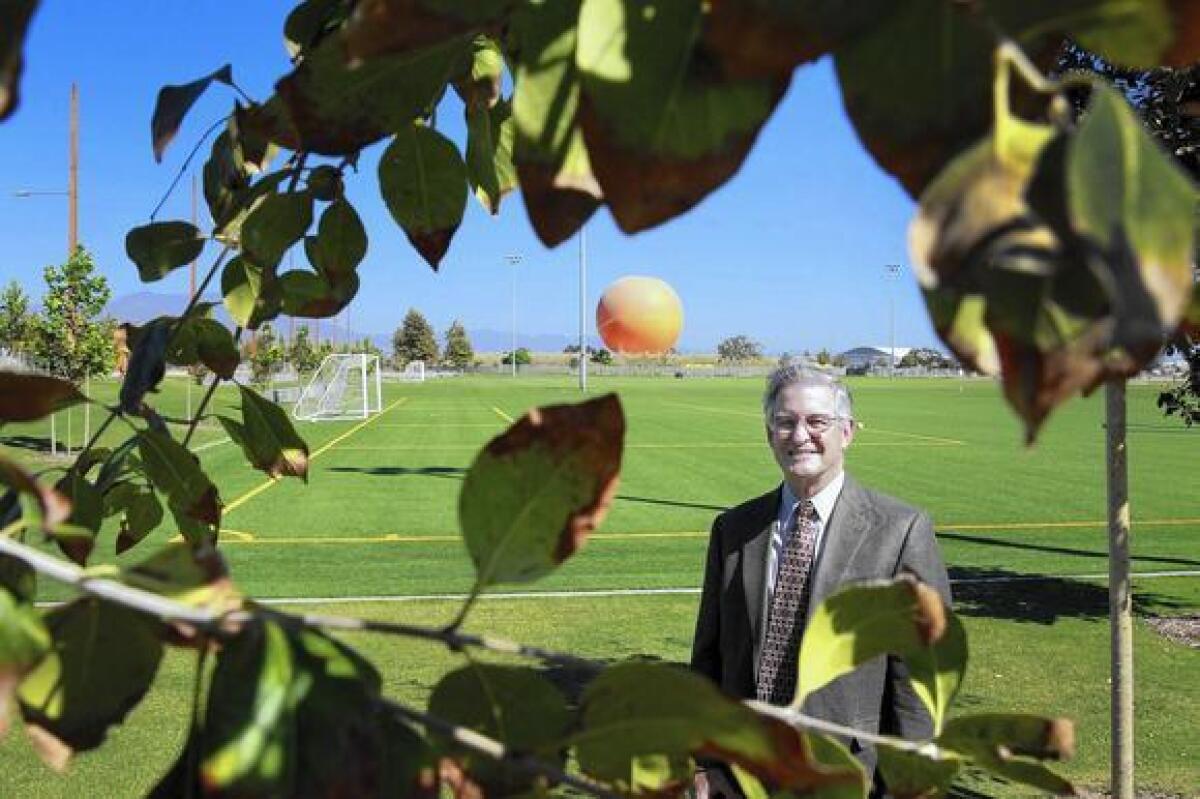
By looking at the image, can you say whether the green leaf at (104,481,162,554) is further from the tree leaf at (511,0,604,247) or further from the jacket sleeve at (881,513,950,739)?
the jacket sleeve at (881,513,950,739)

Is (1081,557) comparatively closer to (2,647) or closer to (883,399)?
(2,647)

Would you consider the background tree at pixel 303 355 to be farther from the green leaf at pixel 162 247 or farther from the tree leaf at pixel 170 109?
the tree leaf at pixel 170 109

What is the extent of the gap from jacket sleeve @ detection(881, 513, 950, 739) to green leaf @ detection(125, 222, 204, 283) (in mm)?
2383

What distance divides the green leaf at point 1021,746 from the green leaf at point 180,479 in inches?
31.6

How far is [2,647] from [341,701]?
18 cm

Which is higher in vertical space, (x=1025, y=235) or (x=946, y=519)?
(x=1025, y=235)

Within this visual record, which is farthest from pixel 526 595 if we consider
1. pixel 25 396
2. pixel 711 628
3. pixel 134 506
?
pixel 25 396

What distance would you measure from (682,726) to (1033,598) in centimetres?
1026

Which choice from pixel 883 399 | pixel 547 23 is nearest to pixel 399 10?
pixel 547 23

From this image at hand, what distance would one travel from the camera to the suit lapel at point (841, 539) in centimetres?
328

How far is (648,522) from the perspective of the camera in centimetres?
1392

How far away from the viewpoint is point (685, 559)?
11.6 m

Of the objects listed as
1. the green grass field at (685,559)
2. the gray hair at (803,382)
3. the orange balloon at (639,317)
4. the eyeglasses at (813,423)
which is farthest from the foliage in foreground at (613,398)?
the orange balloon at (639,317)

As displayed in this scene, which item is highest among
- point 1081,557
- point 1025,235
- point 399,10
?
point 399,10
